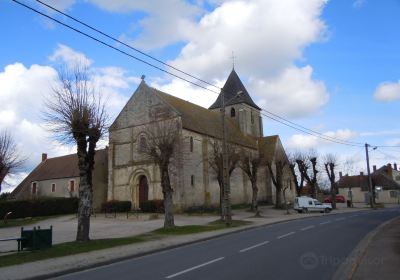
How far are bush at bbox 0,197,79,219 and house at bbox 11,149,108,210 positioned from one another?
4.94 metres

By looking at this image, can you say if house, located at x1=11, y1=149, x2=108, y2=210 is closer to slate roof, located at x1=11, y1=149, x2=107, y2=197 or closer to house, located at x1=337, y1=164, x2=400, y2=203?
slate roof, located at x1=11, y1=149, x2=107, y2=197

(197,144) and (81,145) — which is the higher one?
(197,144)

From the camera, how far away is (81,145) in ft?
62.1

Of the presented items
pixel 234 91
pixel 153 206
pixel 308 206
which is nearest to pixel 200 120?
pixel 153 206

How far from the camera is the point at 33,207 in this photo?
138 ft

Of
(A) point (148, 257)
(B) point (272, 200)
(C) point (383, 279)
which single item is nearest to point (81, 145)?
(A) point (148, 257)

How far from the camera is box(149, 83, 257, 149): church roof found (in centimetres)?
4425

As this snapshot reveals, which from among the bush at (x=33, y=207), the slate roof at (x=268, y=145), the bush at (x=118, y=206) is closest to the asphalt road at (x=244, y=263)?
the bush at (x=118, y=206)

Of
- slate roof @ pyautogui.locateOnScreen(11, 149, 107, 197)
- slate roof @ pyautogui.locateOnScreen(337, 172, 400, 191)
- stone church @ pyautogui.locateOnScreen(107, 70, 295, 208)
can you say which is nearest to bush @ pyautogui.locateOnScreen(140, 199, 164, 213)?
stone church @ pyautogui.locateOnScreen(107, 70, 295, 208)

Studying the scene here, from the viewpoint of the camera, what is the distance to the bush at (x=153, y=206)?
39250 millimetres

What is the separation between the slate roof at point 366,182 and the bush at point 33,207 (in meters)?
62.6

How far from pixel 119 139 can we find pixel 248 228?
24.9 m

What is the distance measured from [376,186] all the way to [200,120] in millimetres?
52036

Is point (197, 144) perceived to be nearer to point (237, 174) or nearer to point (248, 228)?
point (237, 174)
